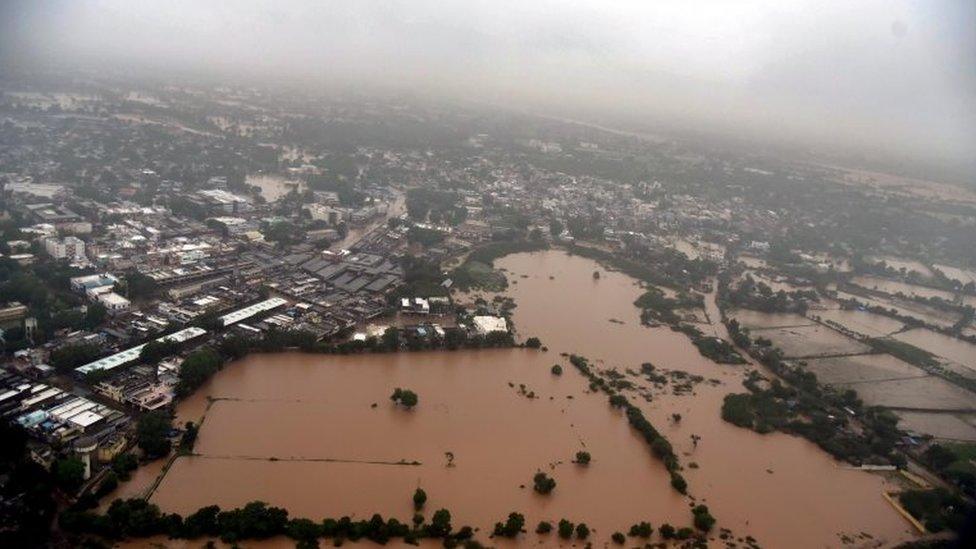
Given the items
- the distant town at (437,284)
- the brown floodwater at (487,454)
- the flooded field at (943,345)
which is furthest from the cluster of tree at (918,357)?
the brown floodwater at (487,454)

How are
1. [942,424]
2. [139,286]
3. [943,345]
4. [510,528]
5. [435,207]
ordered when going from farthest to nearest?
[435,207] < [943,345] < [139,286] < [942,424] < [510,528]

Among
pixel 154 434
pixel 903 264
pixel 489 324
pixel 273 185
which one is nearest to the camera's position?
pixel 154 434

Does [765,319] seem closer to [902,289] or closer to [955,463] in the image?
[955,463]

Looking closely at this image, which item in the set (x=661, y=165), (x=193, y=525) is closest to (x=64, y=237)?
(x=193, y=525)

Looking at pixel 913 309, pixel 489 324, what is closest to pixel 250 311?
Answer: pixel 489 324

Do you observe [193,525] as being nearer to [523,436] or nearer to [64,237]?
[523,436]

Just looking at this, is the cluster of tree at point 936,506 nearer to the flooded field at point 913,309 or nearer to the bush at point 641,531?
the bush at point 641,531

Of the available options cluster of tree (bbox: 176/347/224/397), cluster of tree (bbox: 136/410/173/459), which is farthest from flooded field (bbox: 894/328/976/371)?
cluster of tree (bbox: 136/410/173/459)
